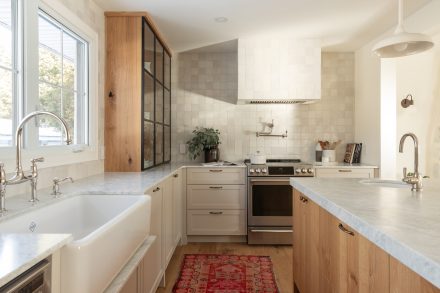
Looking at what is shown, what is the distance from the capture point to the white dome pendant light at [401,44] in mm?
1646

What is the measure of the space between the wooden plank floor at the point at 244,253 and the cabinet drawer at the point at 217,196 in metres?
0.42

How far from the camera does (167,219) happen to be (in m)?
Answer: 2.69

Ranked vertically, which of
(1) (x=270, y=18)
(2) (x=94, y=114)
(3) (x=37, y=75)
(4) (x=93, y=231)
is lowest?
(4) (x=93, y=231)

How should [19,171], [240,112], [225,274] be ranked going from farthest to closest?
1. [240,112]
2. [225,274]
3. [19,171]

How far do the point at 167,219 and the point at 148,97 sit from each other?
46.4 inches

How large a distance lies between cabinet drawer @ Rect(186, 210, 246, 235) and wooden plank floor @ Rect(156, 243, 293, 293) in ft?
0.47

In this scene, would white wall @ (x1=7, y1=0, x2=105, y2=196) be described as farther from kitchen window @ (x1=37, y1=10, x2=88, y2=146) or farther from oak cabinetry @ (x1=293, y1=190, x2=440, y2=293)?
oak cabinetry @ (x1=293, y1=190, x2=440, y2=293)

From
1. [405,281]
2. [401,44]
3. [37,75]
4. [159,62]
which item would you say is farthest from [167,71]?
[405,281]

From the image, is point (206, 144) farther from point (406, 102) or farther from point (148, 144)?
point (406, 102)

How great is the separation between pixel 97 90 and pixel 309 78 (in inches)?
92.7

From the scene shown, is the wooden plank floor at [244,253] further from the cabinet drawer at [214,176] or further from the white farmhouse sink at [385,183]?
the white farmhouse sink at [385,183]

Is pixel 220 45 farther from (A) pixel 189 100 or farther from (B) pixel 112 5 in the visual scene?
(B) pixel 112 5

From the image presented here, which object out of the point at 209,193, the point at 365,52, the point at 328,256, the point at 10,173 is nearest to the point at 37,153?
the point at 10,173

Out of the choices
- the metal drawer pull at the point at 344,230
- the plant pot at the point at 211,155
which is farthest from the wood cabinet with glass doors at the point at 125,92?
the metal drawer pull at the point at 344,230
